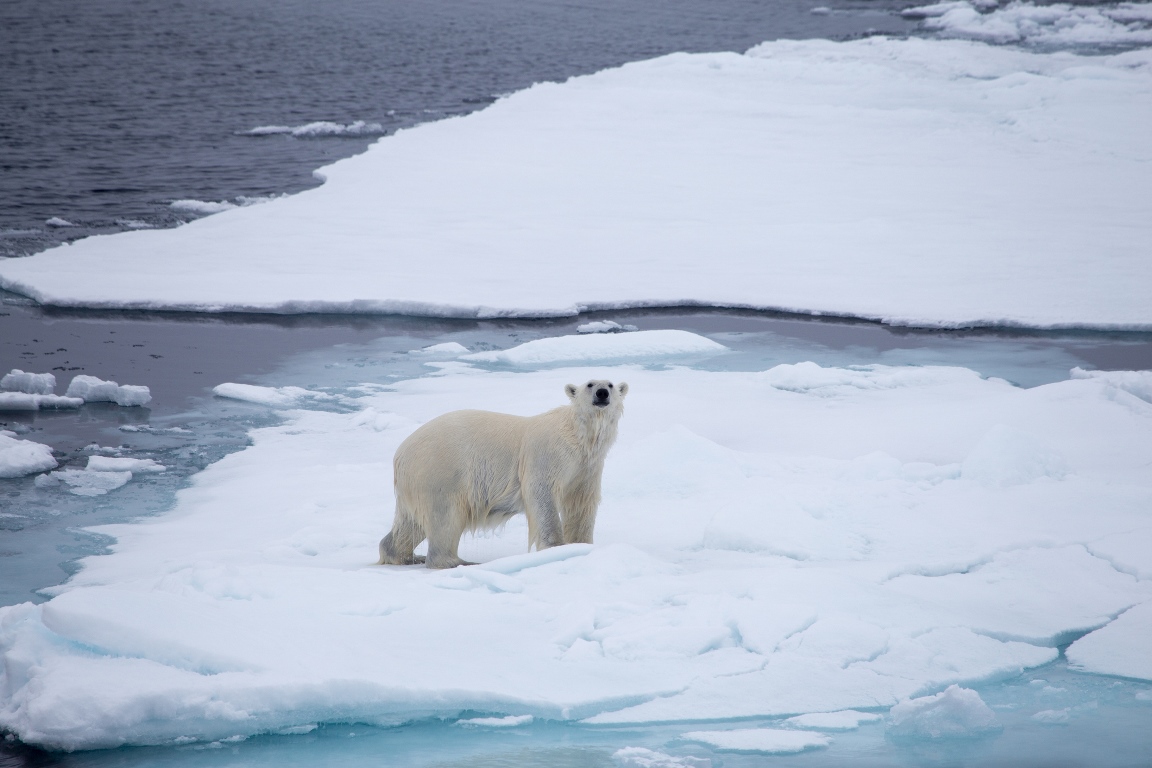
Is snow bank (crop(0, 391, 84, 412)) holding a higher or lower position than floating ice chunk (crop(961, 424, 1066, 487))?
lower

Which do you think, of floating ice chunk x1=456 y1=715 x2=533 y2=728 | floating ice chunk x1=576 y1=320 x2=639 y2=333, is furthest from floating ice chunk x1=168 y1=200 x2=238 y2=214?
floating ice chunk x1=456 y1=715 x2=533 y2=728

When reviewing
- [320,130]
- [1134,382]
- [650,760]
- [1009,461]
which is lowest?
A: [650,760]

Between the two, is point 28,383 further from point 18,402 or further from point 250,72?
point 250,72

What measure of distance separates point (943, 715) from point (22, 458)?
4.77 meters

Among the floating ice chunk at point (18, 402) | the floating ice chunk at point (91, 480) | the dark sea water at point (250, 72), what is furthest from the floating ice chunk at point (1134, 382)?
the dark sea water at point (250, 72)

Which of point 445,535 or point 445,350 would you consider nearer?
point 445,535

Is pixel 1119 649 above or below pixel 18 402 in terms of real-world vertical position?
above

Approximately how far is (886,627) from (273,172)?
12.6 m

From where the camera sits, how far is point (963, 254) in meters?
10.4

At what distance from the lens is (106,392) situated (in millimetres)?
7109

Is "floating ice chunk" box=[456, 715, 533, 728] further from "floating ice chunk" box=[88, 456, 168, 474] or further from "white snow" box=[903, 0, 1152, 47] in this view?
"white snow" box=[903, 0, 1152, 47]

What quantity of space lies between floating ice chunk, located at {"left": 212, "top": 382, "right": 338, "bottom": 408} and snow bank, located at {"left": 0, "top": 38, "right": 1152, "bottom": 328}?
190 cm

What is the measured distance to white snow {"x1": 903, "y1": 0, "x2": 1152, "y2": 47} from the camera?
23078mm

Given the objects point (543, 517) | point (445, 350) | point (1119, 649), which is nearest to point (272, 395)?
point (445, 350)
